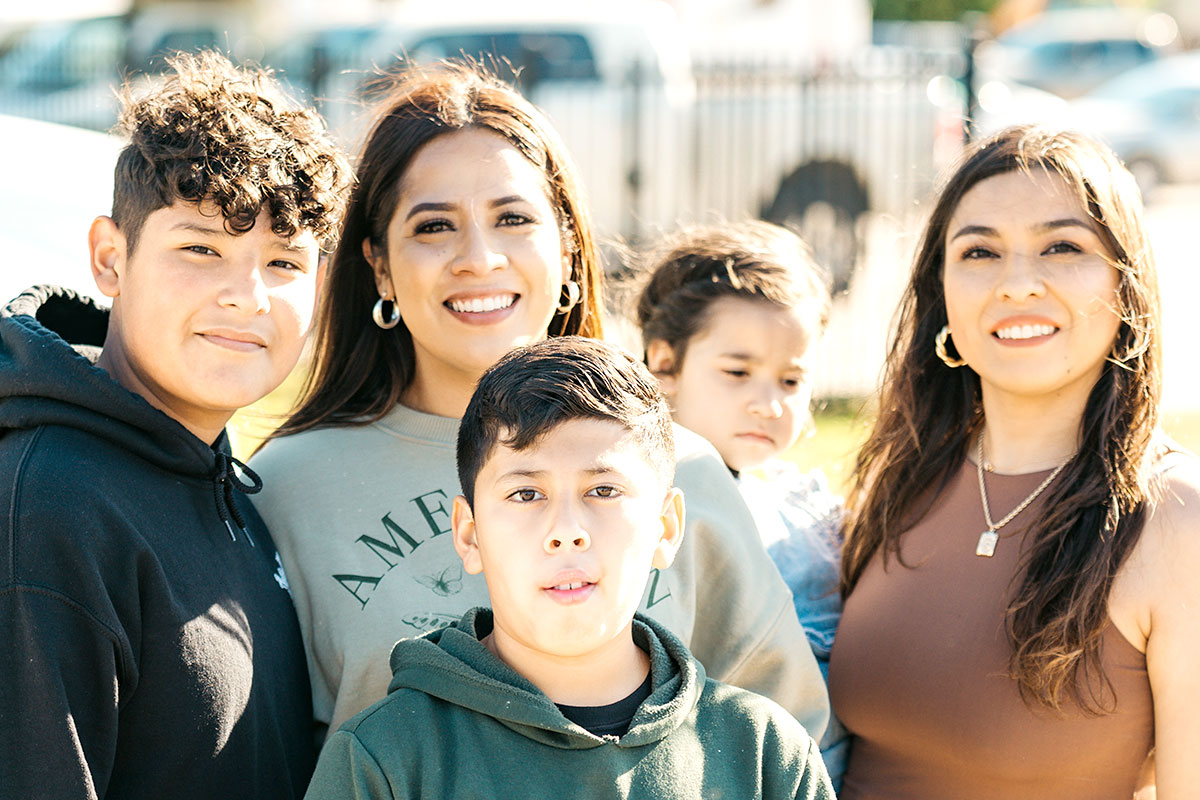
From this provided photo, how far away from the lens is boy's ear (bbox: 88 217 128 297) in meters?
2.53

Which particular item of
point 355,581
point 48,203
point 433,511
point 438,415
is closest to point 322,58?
point 48,203

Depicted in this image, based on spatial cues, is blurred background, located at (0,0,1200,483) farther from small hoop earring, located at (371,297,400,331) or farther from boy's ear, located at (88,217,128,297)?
boy's ear, located at (88,217,128,297)

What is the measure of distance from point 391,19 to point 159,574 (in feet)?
42.4

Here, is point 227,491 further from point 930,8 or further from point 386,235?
point 930,8

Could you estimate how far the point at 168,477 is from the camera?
245 cm

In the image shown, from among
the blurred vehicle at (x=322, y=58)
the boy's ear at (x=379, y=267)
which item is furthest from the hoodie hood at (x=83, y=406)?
the blurred vehicle at (x=322, y=58)

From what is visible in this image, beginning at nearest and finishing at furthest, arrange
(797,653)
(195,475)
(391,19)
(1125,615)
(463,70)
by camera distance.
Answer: (195,475) → (1125,615) → (797,653) → (463,70) → (391,19)

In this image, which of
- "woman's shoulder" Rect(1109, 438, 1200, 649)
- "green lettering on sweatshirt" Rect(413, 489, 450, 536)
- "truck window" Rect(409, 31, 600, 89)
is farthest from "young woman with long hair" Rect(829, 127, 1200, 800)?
"truck window" Rect(409, 31, 600, 89)

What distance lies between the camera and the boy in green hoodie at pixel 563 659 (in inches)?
87.7

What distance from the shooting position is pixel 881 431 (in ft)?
11.7

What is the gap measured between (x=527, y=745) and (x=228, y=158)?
119 centimetres

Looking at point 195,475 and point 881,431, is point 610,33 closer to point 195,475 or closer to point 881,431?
point 881,431

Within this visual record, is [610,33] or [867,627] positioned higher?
[610,33]

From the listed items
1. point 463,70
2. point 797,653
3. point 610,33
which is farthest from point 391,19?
point 797,653
